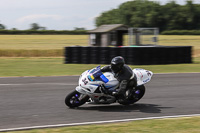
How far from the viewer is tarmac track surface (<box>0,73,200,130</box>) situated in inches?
290

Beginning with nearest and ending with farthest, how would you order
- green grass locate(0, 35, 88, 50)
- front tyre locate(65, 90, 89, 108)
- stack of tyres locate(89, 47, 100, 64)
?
front tyre locate(65, 90, 89, 108) → stack of tyres locate(89, 47, 100, 64) → green grass locate(0, 35, 88, 50)

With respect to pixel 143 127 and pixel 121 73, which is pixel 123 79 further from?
pixel 143 127

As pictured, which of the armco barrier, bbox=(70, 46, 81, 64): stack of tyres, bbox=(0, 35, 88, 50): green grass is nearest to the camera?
the armco barrier

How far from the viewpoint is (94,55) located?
2014 cm

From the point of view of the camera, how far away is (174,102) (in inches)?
368

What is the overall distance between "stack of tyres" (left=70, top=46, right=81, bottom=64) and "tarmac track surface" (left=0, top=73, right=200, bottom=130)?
7293mm

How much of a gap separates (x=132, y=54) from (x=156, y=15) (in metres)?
69.6

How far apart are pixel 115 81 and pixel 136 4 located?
93.1m

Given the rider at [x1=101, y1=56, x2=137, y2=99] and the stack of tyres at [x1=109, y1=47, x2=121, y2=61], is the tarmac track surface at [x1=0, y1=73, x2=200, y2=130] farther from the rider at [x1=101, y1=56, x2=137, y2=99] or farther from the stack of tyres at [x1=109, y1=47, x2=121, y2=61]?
the stack of tyres at [x1=109, y1=47, x2=121, y2=61]

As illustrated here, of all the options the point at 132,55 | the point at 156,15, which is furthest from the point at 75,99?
the point at 156,15

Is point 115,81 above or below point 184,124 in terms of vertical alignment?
above

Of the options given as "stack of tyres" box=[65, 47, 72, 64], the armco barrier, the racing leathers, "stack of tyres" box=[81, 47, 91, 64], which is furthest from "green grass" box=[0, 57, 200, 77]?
the racing leathers

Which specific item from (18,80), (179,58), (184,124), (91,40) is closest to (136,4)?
(91,40)

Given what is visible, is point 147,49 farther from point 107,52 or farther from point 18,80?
point 18,80
